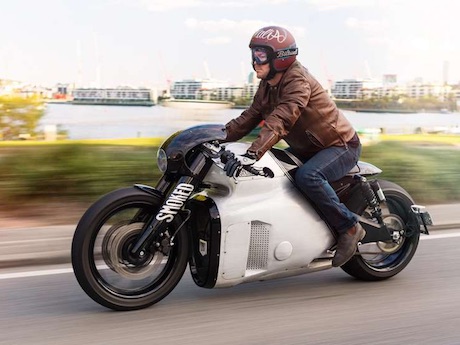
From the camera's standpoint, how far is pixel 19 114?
9102mm

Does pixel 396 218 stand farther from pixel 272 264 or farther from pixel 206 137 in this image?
pixel 206 137

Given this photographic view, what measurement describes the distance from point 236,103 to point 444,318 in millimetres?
4740

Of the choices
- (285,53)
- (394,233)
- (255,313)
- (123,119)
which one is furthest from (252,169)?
(123,119)

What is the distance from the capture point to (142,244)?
4605mm

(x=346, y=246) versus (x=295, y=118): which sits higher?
(x=295, y=118)

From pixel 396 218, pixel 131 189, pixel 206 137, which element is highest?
pixel 206 137

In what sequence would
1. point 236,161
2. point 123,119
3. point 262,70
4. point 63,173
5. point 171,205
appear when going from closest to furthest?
1. point 236,161
2. point 171,205
3. point 262,70
4. point 63,173
5. point 123,119

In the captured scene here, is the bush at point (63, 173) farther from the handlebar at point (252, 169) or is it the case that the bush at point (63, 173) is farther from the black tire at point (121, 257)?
the handlebar at point (252, 169)

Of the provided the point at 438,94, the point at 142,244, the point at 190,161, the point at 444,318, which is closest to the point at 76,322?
the point at 142,244

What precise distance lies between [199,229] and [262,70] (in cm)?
111

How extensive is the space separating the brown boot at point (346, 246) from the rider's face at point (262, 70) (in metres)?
1.19

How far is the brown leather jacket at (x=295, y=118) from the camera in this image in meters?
4.70

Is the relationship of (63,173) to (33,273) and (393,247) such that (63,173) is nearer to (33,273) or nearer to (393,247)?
(33,273)

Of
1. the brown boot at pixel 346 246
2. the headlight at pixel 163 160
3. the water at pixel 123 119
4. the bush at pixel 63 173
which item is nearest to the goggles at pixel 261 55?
the headlight at pixel 163 160
